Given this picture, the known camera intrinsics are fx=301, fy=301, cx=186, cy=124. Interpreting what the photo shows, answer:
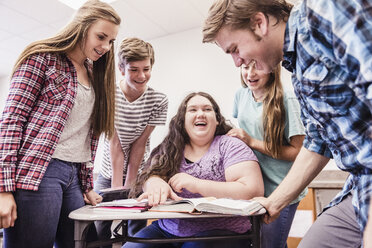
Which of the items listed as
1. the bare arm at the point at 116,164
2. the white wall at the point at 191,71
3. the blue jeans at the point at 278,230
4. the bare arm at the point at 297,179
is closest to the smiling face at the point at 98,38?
the bare arm at the point at 116,164

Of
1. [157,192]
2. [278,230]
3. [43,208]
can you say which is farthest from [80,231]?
[278,230]

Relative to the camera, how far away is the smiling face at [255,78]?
145 centimetres

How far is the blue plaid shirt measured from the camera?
49 cm

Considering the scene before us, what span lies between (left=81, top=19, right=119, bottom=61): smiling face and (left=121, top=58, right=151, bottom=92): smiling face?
467mm

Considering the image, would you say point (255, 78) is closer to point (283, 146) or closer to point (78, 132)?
point (283, 146)

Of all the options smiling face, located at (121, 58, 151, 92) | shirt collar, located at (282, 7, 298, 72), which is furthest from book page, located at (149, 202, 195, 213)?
smiling face, located at (121, 58, 151, 92)

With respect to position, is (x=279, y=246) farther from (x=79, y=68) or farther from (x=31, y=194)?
(x=79, y=68)

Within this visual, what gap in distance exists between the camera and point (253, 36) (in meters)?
0.88

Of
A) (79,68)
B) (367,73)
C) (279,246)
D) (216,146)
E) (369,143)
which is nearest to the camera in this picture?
(367,73)

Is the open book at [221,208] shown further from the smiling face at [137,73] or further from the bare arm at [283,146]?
the smiling face at [137,73]

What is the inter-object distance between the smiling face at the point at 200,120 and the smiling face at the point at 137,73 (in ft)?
1.04

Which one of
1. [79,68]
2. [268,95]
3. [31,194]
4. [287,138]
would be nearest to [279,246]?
[287,138]

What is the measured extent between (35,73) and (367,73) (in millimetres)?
990

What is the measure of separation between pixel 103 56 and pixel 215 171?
0.73 meters
